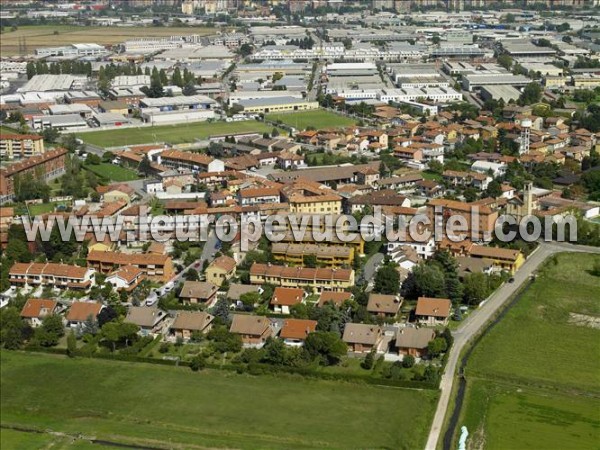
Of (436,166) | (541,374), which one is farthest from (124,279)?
(436,166)

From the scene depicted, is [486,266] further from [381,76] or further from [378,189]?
[381,76]

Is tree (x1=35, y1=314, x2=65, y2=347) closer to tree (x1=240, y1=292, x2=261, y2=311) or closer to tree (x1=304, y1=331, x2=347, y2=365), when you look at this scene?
tree (x1=240, y1=292, x2=261, y2=311)

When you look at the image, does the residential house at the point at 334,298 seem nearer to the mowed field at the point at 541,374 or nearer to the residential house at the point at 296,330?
the residential house at the point at 296,330

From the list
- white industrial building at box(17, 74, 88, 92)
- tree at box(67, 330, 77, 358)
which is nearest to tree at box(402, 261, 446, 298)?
tree at box(67, 330, 77, 358)

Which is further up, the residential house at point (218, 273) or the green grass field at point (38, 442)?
the residential house at point (218, 273)

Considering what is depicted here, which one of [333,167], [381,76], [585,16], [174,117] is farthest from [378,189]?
[585,16]

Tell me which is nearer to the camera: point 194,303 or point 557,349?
point 557,349

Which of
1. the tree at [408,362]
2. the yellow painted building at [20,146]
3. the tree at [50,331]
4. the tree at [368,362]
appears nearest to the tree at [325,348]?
the tree at [368,362]
